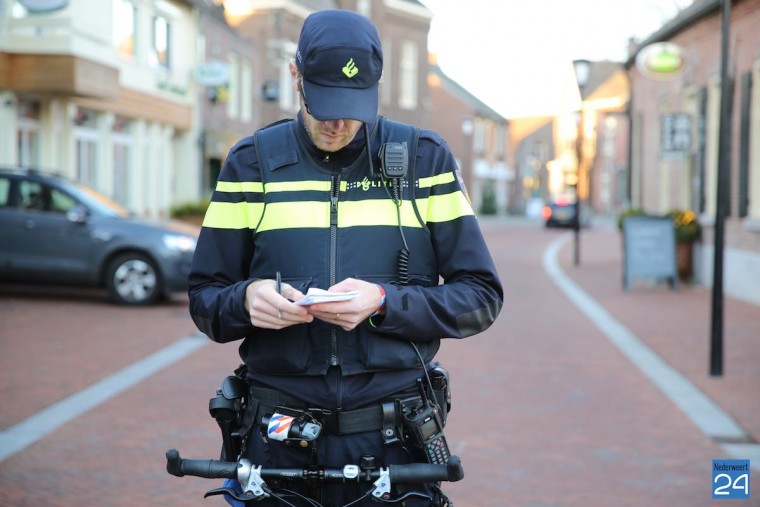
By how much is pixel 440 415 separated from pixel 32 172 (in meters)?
12.4

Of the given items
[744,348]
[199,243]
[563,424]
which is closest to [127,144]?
[744,348]

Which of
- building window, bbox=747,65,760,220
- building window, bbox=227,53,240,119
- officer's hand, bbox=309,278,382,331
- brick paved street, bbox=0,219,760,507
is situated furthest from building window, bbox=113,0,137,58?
officer's hand, bbox=309,278,382,331

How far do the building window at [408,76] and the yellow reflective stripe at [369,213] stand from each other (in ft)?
174

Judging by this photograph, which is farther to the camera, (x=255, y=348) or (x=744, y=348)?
(x=744, y=348)

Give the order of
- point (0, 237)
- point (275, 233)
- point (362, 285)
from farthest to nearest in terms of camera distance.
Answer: point (0, 237), point (275, 233), point (362, 285)

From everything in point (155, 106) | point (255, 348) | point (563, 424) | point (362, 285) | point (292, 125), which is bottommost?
point (563, 424)

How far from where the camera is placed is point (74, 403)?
764 centimetres

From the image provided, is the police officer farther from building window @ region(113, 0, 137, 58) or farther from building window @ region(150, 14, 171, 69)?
building window @ region(150, 14, 171, 69)

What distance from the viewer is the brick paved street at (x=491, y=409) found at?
557cm

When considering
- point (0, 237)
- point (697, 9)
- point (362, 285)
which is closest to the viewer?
point (362, 285)

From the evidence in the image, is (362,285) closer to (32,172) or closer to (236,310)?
(236,310)

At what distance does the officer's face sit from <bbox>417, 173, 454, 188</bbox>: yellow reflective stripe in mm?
203

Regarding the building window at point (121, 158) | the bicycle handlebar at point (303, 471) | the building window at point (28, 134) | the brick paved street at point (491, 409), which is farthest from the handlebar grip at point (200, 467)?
the building window at point (121, 158)

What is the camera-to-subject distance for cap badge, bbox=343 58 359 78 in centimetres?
239
